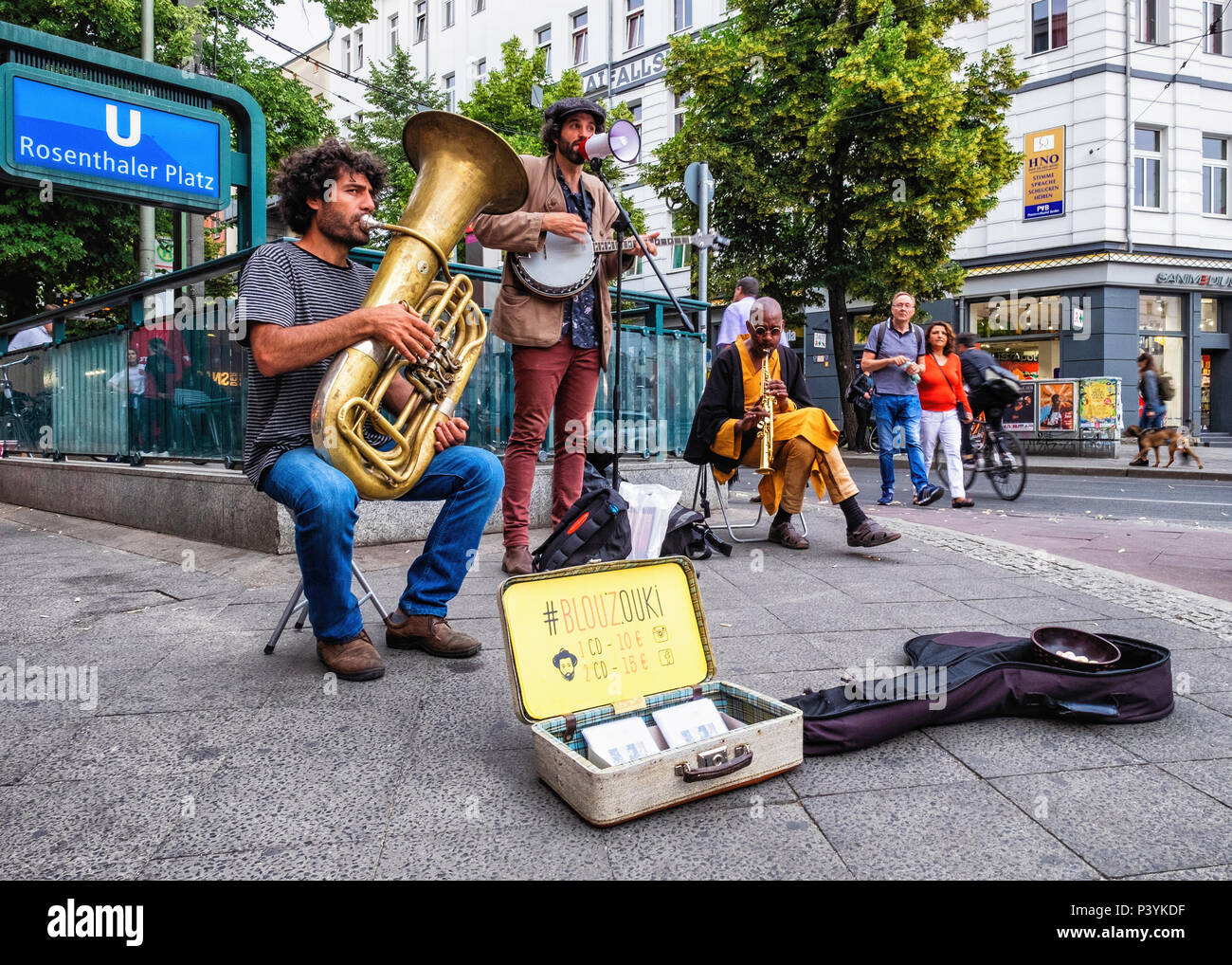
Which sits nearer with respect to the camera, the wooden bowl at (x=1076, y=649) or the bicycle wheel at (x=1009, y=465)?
the wooden bowl at (x=1076, y=649)

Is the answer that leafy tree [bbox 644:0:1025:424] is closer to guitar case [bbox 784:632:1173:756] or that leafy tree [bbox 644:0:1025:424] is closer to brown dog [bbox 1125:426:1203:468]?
brown dog [bbox 1125:426:1203:468]

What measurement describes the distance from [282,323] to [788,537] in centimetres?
356

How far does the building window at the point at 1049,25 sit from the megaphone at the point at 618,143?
2071 cm

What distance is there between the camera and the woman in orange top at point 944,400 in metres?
8.63

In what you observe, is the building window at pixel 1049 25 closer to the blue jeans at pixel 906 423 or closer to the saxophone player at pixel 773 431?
the blue jeans at pixel 906 423

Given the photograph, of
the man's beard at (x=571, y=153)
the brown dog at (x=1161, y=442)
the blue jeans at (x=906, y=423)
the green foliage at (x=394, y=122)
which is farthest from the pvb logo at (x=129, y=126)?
the green foliage at (x=394, y=122)

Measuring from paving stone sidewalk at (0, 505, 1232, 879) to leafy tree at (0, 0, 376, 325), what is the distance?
14.8 m

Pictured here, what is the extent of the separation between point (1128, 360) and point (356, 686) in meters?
21.5

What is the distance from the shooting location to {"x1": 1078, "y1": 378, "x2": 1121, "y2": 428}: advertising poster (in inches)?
630

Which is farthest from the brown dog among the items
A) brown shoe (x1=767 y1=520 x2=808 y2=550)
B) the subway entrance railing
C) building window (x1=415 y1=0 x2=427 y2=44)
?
building window (x1=415 y1=0 x2=427 y2=44)

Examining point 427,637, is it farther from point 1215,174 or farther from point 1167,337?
point 1215,174

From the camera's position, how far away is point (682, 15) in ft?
88.6

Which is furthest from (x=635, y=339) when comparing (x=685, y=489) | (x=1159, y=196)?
(x=1159, y=196)

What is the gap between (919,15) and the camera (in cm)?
1806
